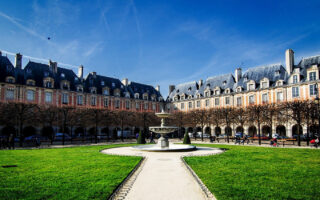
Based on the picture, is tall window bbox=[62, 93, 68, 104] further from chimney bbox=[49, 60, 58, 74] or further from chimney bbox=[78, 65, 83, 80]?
chimney bbox=[78, 65, 83, 80]

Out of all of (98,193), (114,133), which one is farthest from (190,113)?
(98,193)

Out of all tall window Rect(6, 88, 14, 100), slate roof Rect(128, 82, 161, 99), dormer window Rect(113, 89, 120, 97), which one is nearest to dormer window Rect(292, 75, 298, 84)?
slate roof Rect(128, 82, 161, 99)

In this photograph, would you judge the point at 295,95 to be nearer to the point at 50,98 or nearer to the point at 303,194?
the point at 303,194

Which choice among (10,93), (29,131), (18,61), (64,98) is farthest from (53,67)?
(29,131)

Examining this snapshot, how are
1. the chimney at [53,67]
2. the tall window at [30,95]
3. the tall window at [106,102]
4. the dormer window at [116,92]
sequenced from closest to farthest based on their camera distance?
the tall window at [30,95]
the chimney at [53,67]
the tall window at [106,102]
the dormer window at [116,92]

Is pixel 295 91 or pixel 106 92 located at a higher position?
pixel 106 92

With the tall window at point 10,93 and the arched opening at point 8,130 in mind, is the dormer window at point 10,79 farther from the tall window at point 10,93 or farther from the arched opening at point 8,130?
the arched opening at point 8,130

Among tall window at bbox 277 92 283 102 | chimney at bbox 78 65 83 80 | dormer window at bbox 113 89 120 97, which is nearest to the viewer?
tall window at bbox 277 92 283 102

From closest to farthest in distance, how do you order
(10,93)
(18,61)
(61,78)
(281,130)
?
(10,93) < (18,61) < (281,130) < (61,78)

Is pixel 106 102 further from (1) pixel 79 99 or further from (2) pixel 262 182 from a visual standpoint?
(2) pixel 262 182

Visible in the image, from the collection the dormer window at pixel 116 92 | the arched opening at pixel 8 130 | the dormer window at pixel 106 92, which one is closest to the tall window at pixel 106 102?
the dormer window at pixel 106 92

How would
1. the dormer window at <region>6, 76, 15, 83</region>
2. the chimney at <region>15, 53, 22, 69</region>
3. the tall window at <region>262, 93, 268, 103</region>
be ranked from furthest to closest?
the tall window at <region>262, 93, 268, 103</region> < the chimney at <region>15, 53, 22, 69</region> < the dormer window at <region>6, 76, 15, 83</region>

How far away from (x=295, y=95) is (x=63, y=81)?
Answer: 122ft

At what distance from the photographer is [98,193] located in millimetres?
5840
